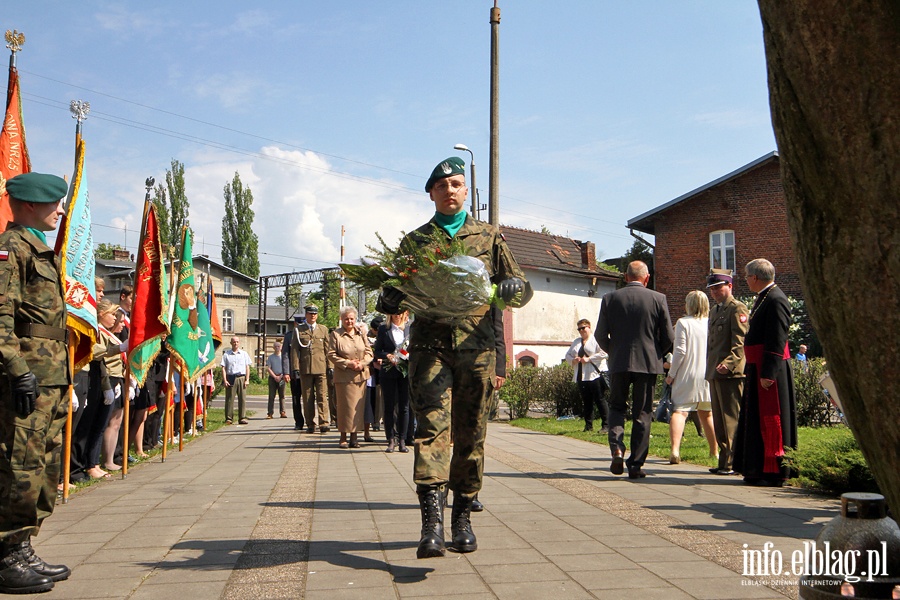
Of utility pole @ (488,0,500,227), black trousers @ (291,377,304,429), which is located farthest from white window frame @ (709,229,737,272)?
black trousers @ (291,377,304,429)

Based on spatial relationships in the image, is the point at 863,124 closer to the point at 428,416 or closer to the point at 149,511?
the point at 428,416

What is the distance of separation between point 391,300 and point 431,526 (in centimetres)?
136

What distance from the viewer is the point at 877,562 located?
2.94m

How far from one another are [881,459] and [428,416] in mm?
3069

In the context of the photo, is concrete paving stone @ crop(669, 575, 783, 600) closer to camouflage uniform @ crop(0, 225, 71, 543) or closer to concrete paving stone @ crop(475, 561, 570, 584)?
concrete paving stone @ crop(475, 561, 570, 584)

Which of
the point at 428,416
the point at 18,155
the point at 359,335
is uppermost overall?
the point at 18,155

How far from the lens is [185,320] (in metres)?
11.9

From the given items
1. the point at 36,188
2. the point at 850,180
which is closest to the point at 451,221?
the point at 36,188

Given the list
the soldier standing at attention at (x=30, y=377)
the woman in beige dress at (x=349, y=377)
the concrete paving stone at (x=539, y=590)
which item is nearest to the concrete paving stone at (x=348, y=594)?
the concrete paving stone at (x=539, y=590)

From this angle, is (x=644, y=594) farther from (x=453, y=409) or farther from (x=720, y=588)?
(x=453, y=409)

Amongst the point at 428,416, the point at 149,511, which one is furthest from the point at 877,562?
the point at 149,511

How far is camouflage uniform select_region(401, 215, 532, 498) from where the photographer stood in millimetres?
5082

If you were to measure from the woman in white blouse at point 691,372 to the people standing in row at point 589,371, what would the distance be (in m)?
5.07

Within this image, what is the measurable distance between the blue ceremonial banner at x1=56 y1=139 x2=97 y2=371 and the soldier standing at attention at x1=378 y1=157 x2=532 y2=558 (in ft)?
9.56
